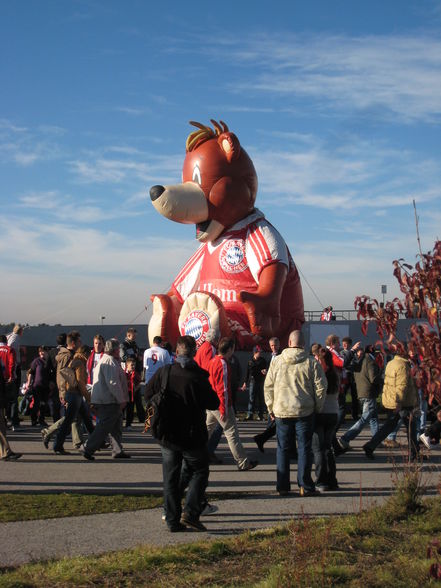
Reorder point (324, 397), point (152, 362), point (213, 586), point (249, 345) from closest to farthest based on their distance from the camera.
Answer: point (213, 586)
point (324, 397)
point (152, 362)
point (249, 345)

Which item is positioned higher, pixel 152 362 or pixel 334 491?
pixel 152 362

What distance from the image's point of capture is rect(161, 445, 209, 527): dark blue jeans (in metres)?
6.20

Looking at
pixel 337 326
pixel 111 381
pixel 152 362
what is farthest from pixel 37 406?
pixel 337 326

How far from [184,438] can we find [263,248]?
31.3ft

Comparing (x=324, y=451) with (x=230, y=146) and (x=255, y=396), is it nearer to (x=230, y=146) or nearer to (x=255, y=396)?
(x=255, y=396)

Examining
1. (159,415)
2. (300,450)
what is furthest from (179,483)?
(300,450)

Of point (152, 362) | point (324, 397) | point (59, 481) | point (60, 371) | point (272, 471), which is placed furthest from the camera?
point (152, 362)

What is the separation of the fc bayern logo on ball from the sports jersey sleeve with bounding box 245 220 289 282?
1.48 m

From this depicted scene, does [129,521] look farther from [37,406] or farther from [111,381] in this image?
[37,406]

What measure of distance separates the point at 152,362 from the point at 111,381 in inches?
108

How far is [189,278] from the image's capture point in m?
17.0

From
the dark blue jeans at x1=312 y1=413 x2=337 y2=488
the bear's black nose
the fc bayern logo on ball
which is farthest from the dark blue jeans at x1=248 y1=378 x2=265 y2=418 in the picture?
the dark blue jeans at x1=312 y1=413 x2=337 y2=488

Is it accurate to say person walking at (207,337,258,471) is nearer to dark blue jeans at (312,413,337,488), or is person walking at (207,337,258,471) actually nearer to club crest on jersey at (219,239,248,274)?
dark blue jeans at (312,413,337,488)

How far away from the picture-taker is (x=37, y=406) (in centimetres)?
1367
